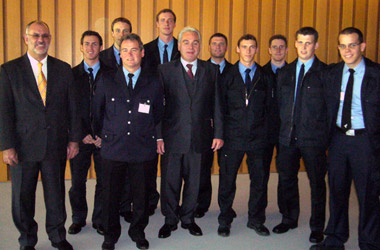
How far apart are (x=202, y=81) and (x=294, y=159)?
3.70 ft

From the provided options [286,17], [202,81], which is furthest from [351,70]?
[286,17]

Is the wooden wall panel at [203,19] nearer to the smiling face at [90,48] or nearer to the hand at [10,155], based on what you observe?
the smiling face at [90,48]

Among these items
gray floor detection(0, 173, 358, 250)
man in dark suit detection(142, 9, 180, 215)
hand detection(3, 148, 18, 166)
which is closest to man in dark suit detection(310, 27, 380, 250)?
gray floor detection(0, 173, 358, 250)

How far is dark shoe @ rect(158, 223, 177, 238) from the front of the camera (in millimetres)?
3473

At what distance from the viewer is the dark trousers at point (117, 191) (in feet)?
10.3

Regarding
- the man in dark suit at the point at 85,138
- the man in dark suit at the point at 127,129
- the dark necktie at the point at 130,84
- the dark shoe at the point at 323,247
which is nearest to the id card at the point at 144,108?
the man in dark suit at the point at 127,129

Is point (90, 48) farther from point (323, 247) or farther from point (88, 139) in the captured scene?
point (323, 247)

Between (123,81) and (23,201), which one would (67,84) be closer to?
(123,81)

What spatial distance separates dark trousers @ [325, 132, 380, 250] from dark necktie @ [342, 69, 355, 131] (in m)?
0.09

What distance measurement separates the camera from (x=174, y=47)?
416cm

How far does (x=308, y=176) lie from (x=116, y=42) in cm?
234

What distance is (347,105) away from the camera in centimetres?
300

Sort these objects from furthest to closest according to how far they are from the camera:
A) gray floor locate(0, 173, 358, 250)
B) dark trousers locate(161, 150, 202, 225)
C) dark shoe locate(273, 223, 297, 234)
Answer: dark shoe locate(273, 223, 297, 234), dark trousers locate(161, 150, 202, 225), gray floor locate(0, 173, 358, 250)

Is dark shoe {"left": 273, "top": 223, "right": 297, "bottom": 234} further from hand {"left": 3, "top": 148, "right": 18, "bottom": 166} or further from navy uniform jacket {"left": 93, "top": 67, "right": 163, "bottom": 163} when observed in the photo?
hand {"left": 3, "top": 148, "right": 18, "bottom": 166}
